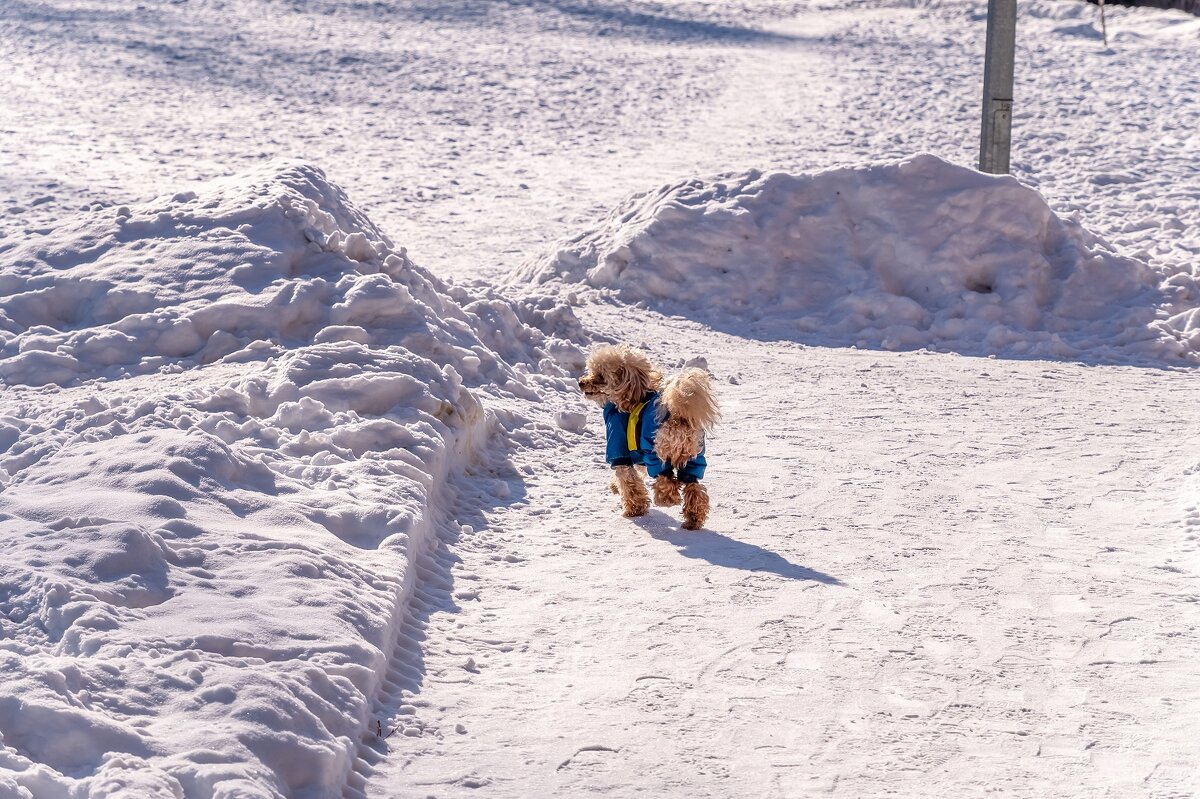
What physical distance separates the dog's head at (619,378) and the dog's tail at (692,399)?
0.26 meters

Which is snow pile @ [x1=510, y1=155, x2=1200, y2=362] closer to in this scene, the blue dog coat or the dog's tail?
the blue dog coat

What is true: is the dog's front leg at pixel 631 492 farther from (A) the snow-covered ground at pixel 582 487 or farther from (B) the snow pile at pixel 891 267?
(B) the snow pile at pixel 891 267

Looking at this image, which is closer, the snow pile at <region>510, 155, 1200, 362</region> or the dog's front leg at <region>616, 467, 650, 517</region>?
the dog's front leg at <region>616, 467, 650, 517</region>

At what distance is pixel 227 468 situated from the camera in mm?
5027

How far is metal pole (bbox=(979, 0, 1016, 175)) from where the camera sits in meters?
11.1

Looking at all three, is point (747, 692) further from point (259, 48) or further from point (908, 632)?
point (259, 48)

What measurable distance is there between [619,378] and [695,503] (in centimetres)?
62

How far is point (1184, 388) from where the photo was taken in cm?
800

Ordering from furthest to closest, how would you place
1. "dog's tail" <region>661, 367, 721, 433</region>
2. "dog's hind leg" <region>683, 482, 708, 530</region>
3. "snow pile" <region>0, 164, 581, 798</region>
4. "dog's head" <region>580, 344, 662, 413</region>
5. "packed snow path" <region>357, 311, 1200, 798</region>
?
"dog's head" <region>580, 344, 662, 413</region> < "dog's hind leg" <region>683, 482, 708, 530</region> < "dog's tail" <region>661, 367, 721, 433</region> < "packed snow path" <region>357, 311, 1200, 798</region> < "snow pile" <region>0, 164, 581, 798</region>

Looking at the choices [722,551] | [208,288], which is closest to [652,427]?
[722,551]

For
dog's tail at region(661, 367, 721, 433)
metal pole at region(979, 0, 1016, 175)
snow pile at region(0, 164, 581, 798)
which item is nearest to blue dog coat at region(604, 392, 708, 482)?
dog's tail at region(661, 367, 721, 433)

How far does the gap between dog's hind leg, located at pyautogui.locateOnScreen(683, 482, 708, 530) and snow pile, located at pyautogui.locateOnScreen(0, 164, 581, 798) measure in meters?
0.91

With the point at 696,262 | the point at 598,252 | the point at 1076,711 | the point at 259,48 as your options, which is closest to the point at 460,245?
the point at 598,252

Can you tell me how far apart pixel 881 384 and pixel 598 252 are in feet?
9.35
